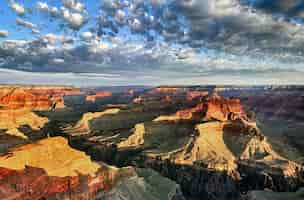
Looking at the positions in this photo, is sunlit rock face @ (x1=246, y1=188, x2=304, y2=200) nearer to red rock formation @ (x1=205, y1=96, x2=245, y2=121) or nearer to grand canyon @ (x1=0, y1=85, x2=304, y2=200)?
grand canyon @ (x1=0, y1=85, x2=304, y2=200)

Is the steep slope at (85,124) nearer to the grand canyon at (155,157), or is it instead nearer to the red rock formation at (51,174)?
the grand canyon at (155,157)

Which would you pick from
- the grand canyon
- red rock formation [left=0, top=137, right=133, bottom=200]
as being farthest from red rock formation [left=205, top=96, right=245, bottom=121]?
red rock formation [left=0, top=137, right=133, bottom=200]

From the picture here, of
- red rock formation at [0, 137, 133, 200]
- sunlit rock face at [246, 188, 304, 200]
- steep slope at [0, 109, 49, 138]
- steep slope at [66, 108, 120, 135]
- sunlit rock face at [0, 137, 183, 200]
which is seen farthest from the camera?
steep slope at [66, 108, 120, 135]

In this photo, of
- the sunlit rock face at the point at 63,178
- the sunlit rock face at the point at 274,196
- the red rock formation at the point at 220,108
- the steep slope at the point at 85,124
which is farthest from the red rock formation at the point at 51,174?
the steep slope at the point at 85,124

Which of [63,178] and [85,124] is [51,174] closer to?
[63,178]

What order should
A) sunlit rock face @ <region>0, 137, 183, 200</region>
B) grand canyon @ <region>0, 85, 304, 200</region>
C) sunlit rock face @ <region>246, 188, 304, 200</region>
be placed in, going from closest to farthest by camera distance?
sunlit rock face @ <region>0, 137, 183, 200</region>, grand canyon @ <region>0, 85, 304, 200</region>, sunlit rock face @ <region>246, 188, 304, 200</region>

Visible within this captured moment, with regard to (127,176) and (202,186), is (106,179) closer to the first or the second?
(127,176)
